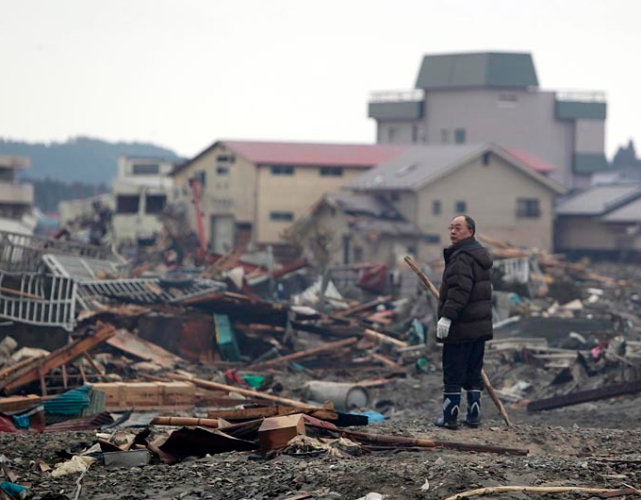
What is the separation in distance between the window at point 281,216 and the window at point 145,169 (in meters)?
17.8

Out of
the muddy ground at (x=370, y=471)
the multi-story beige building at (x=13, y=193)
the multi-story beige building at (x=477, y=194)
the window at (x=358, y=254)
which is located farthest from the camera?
the multi-story beige building at (x=13, y=193)

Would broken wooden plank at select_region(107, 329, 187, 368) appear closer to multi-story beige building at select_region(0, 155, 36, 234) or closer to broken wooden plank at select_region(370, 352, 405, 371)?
broken wooden plank at select_region(370, 352, 405, 371)

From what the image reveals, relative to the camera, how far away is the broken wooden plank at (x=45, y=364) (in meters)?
13.0

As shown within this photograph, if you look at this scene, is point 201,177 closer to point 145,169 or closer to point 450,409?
point 145,169

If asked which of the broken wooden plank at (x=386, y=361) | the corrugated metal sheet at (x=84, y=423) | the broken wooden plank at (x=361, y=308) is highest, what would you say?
the broken wooden plank at (x=361, y=308)

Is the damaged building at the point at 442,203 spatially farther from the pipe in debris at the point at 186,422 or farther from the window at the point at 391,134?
the pipe in debris at the point at 186,422

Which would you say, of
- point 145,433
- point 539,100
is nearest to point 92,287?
point 145,433

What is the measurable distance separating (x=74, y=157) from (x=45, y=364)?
148920 mm

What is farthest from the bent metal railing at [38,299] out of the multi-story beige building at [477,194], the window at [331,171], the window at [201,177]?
the window at [201,177]

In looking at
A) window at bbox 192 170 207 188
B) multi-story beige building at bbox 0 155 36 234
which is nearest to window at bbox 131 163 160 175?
multi-story beige building at bbox 0 155 36 234

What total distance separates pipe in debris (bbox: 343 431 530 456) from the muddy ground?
18cm

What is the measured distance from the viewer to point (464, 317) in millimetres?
9578

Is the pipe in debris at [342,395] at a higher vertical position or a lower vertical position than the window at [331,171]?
lower

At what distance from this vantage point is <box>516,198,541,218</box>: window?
4694 cm
